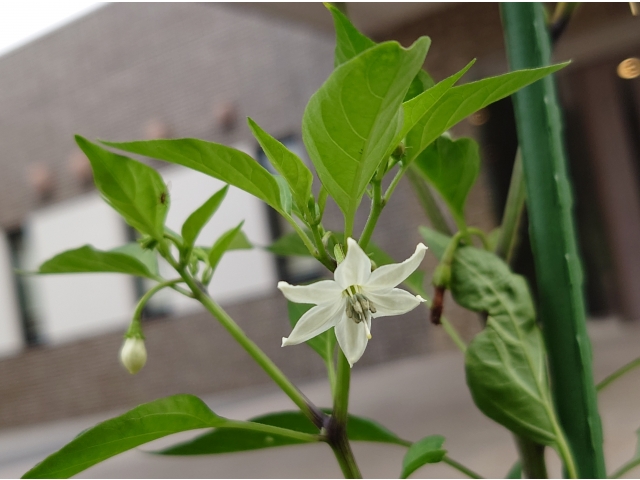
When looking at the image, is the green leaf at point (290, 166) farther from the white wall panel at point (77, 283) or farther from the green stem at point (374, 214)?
the white wall panel at point (77, 283)

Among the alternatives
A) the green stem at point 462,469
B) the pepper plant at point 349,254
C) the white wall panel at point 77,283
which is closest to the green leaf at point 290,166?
the pepper plant at point 349,254

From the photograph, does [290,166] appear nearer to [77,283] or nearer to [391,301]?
[391,301]

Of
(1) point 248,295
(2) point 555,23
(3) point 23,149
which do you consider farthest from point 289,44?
(2) point 555,23

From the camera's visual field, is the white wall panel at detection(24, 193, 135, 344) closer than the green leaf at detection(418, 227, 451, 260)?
No

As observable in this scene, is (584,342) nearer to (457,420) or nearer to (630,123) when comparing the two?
(457,420)

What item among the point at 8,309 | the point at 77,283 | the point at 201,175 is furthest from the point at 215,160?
the point at 8,309

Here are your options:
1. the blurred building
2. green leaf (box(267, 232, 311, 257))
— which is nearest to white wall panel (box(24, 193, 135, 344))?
the blurred building

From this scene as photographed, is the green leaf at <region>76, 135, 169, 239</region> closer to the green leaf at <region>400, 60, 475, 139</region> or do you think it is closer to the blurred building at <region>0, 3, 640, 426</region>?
the green leaf at <region>400, 60, 475, 139</region>
